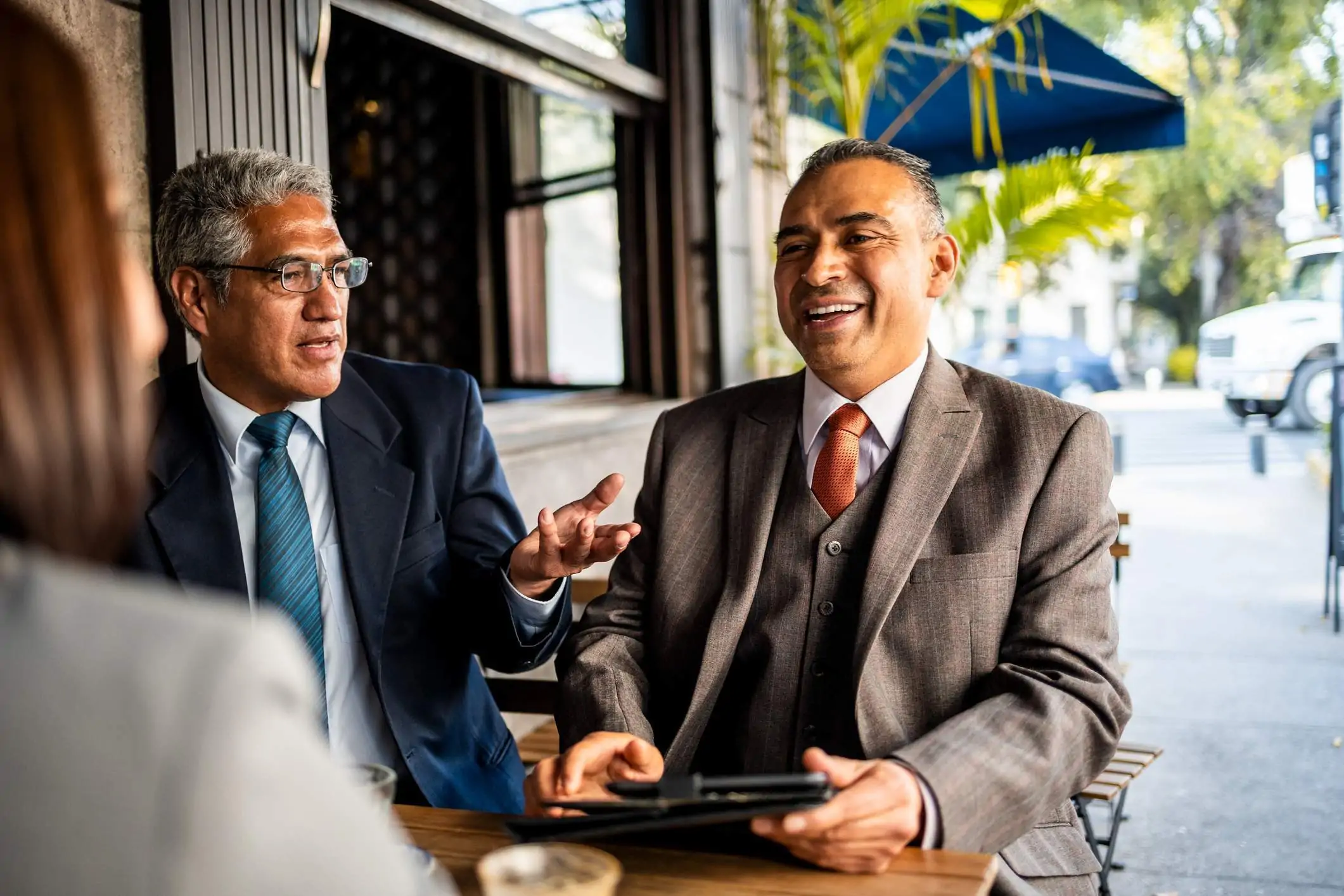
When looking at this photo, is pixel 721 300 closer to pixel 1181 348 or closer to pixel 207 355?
pixel 207 355

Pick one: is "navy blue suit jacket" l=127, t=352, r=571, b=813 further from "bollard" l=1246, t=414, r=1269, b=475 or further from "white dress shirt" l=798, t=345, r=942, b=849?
"bollard" l=1246, t=414, r=1269, b=475

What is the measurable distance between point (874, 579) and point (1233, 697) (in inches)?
144

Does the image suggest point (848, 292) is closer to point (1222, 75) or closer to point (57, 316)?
point (57, 316)

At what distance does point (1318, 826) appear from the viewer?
3.45 meters

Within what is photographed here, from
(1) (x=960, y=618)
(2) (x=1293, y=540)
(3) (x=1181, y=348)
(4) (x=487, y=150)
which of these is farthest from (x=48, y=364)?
(3) (x=1181, y=348)

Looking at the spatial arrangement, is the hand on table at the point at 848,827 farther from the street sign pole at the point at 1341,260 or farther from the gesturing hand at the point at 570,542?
the street sign pole at the point at 1341,260

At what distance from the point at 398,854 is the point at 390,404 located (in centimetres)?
162

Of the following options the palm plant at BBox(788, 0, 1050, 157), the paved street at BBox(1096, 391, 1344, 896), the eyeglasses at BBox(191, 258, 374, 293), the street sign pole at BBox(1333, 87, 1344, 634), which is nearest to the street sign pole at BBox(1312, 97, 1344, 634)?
the street sign pole at BBox(1333, 87, 1344, 634)

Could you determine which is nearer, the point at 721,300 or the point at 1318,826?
the point at 1318,826

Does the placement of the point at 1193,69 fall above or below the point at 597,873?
above

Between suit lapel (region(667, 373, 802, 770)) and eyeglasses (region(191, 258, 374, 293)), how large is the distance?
2.44ft

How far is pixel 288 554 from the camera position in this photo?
6.53ft

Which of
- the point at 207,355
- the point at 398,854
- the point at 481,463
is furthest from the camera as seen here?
the point at 481,463

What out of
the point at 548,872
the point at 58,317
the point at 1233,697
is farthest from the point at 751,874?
the point at 1233,697
